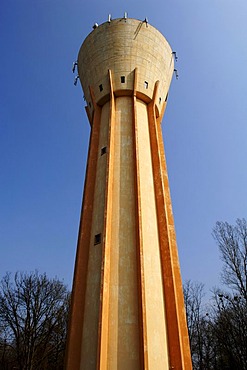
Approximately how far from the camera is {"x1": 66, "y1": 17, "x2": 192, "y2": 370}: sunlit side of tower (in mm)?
12016

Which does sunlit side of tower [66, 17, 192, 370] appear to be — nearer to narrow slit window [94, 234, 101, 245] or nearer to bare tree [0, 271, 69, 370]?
narrow slit window [94, 234, 101, 245]

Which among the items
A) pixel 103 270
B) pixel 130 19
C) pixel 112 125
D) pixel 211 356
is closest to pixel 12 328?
pixel 103 270

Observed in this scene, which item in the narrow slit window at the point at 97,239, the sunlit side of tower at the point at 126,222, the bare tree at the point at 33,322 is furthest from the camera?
the bare tree at the point at 33,322

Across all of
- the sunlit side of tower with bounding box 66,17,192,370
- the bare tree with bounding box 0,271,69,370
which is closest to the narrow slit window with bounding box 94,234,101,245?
the sunlit side of tower with bounding box 66,17,192,370

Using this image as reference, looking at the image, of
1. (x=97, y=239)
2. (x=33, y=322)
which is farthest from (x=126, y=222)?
(x=33, y=322)

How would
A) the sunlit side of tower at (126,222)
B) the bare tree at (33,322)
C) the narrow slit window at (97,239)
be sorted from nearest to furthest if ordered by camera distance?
the sunlit side of tower at (126,222)
the narrow slit window at (97,239)
the bare tree at (33,322)

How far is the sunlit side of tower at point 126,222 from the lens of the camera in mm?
12016

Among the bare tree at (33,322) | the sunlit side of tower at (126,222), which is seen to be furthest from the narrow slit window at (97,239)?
the bare tree at (33,322)

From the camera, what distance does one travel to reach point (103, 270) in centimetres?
1301

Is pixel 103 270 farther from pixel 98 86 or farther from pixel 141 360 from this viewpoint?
pixel 98 86

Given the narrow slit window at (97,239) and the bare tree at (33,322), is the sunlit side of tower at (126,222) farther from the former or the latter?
the bare tree at (33,322)

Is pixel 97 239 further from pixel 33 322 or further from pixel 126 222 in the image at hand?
pixel 33 322

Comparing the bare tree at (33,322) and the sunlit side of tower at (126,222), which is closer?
the sunlit side of tower at (126,222)

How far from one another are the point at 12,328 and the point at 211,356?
2475cm
